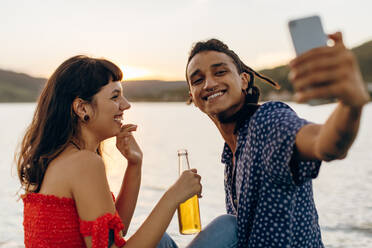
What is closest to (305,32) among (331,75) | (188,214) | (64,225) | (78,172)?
(331,75)

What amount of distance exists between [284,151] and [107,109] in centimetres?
135

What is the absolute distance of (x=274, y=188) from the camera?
2340 millimetres

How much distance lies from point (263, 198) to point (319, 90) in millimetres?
1039

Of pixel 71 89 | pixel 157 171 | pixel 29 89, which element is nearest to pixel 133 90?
pixel 29 89

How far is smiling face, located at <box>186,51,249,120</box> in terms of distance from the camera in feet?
10.3

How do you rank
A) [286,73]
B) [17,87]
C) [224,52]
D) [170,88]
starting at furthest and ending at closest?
[17,87]
[170,88]
[286,73]
[224,52]

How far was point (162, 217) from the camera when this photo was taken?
2539 millimetres

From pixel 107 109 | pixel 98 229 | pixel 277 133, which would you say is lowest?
pixel 98 229

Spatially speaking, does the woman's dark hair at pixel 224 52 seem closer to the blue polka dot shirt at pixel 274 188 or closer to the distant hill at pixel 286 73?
the blue polka dot shirt at pixel 274 188

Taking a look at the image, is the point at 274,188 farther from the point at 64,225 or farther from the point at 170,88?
the point at 170,88

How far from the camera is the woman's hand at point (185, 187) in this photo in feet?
8.57

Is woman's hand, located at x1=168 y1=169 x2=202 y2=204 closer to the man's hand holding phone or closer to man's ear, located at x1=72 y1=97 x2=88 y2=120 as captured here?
man's ear, located at x1=72 y1=97 x2=88 y2=120

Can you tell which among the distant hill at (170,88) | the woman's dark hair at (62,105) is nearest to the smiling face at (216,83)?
the woman's dark hair at (62,105)

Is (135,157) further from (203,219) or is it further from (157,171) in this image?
(157,171)
